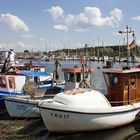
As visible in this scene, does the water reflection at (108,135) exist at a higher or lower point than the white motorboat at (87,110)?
lower

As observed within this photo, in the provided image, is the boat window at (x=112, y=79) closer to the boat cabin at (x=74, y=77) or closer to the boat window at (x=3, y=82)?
the boat cabin at (x=74, y=77)

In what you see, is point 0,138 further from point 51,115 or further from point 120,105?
point 120,105

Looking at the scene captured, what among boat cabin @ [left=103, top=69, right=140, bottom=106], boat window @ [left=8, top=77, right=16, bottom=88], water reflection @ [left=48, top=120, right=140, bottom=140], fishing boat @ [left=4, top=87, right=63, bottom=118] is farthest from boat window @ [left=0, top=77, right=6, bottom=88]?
water reflection @ [left=48, top=120, right=140, bottom=140]

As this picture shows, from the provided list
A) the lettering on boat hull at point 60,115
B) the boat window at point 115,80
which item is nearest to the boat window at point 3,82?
the boat window at point 115,80

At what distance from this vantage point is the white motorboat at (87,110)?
50.5 feet

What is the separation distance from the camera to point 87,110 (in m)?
15.5

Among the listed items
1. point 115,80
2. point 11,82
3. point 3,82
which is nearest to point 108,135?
point 115,80

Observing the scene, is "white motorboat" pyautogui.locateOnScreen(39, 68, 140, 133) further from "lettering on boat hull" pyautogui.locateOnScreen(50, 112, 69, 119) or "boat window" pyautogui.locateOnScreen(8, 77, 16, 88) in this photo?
"boat window" pyautogui.locateOnScreen(8, 77, 16, 88)

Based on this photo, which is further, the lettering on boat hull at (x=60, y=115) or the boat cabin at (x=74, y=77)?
the boat cabin at (x=74, y=77)

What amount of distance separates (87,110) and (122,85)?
3.16 m

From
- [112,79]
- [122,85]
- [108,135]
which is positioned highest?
[112,79]

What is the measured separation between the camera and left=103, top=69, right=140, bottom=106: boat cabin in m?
17.8

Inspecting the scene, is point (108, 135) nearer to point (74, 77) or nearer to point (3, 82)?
point (74, 77)

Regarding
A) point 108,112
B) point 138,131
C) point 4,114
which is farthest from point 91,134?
point 4,114
